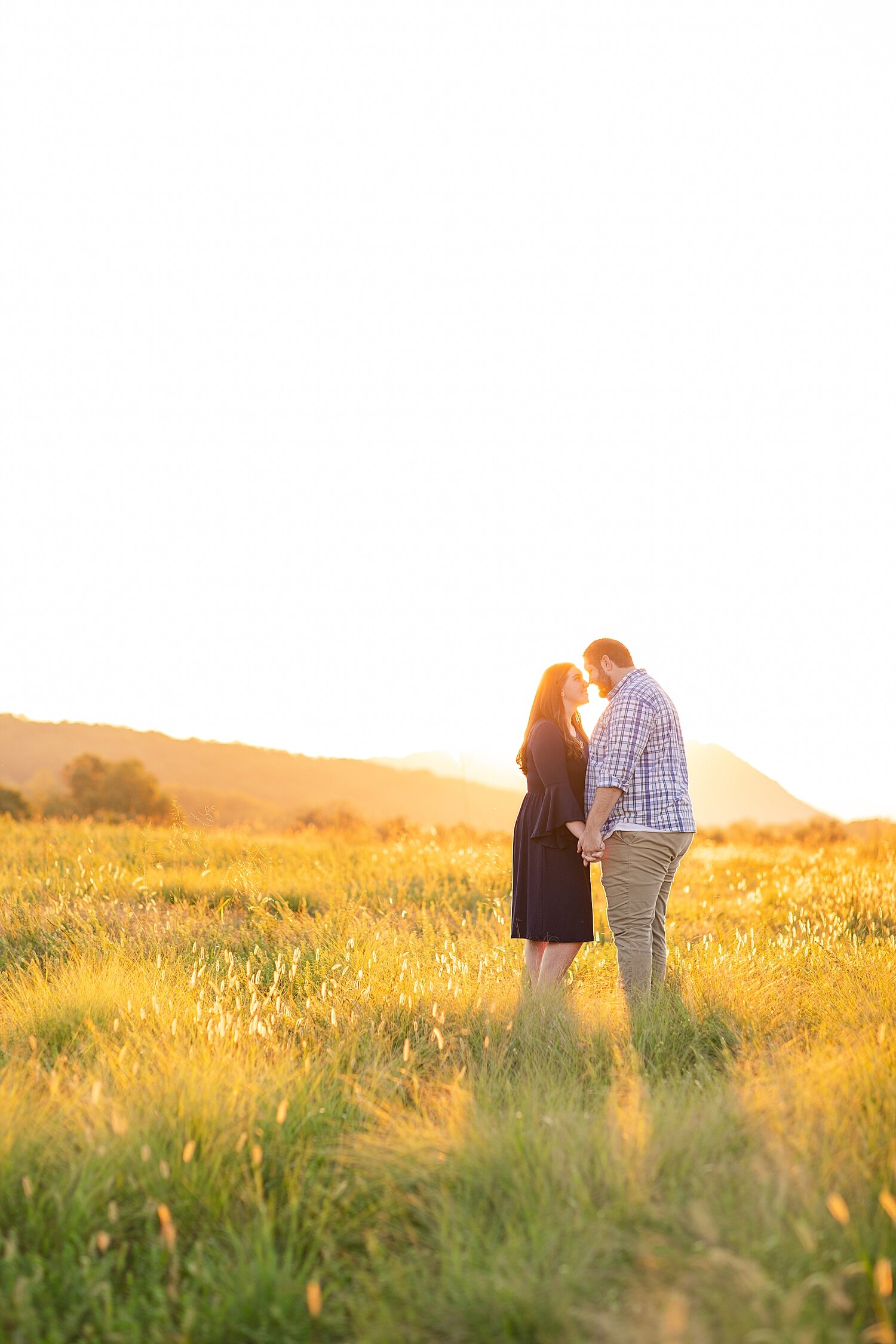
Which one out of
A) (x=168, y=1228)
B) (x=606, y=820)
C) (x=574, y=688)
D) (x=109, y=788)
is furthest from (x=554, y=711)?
(x=109, y=788)

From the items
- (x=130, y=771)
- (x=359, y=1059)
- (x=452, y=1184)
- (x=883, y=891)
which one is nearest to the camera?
(x=452, y=1184)

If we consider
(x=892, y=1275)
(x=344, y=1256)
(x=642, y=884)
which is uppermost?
(x=642, y=884)

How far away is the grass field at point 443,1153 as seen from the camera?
233cm

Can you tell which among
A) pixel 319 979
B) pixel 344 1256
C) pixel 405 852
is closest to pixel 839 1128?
pixel 344 1256

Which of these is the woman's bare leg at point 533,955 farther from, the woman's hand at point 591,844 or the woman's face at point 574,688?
the woman's face at point 574,688

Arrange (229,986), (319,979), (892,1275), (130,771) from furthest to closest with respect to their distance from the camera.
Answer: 1. (130,771)
2. (319,979)
3. (229,986)
4. (892,1275)

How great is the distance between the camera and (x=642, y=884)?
17.8ft

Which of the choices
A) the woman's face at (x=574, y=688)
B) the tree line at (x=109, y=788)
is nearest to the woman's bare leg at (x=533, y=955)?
the woman's face at (x=574, y=688)

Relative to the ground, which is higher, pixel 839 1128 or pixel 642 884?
pixel 642 884

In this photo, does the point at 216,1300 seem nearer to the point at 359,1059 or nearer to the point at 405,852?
the point at 359,1059

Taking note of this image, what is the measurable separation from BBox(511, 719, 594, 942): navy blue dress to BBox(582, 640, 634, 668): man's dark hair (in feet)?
1.59

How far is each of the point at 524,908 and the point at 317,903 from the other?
326 cm

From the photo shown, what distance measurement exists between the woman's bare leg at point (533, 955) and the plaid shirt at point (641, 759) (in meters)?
0.92

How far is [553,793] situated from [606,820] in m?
0.36
